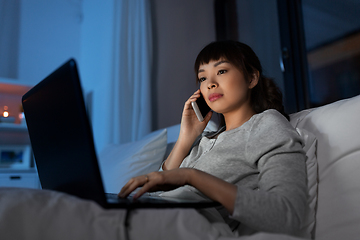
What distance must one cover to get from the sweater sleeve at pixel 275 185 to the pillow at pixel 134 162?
0.70 m

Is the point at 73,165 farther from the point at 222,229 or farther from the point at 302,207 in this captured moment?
the point at 302,207

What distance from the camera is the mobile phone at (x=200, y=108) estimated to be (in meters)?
1.16

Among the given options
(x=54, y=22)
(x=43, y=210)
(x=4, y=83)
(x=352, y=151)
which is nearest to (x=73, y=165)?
(x=43, y=210)

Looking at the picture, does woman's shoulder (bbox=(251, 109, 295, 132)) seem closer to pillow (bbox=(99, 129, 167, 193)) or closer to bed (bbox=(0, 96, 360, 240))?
bed (bbox=(0, 96, 360, 240))

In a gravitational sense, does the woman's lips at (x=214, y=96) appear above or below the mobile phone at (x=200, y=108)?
above

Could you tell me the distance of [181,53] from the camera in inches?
105

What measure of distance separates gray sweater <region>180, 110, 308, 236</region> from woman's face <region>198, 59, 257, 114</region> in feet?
0.41

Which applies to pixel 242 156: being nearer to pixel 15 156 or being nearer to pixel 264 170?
pixel 264 170

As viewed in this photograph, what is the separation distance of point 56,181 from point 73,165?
17 cm

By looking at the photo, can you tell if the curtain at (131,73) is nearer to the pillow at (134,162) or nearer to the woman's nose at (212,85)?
the pillow at (134,162)

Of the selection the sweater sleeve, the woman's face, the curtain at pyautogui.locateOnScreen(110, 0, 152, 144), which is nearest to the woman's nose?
the woman's face

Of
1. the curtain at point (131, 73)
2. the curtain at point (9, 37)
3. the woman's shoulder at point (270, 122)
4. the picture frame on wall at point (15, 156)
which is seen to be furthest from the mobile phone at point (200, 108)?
the curtain at point (9, 37)

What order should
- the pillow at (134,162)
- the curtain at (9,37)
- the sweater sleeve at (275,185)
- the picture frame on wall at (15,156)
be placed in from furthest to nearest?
the curtain at (9,37)
the picture frame on wall at (15,156)
the pillow at (134,162)
the sweater sleeve at (275,185)

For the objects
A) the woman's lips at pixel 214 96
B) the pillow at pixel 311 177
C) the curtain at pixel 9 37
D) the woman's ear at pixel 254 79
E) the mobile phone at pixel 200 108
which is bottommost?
the pillow at pixel 311 177
